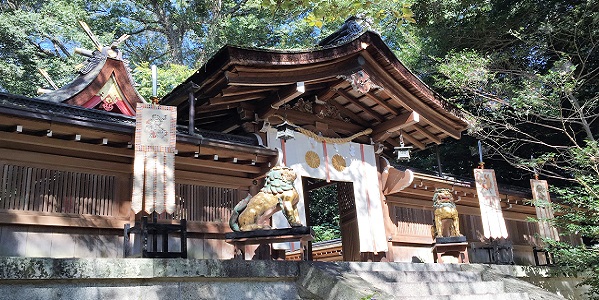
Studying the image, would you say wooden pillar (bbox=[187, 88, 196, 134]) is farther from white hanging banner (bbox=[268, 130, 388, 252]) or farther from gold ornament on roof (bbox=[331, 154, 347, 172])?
gold ornament on roof (bbox=[331, 154, 347, 172])

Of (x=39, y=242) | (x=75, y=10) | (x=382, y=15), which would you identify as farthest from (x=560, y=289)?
(x=75, y=10)

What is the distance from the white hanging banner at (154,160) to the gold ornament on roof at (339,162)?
4.22 metres

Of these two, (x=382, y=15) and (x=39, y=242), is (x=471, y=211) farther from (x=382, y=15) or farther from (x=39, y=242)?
(x=39, y=242)

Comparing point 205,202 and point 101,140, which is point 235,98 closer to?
point 205,202

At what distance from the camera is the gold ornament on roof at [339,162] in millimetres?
10688

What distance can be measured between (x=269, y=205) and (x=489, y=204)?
730 cm

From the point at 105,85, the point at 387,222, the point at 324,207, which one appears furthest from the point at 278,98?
the point at 324,207

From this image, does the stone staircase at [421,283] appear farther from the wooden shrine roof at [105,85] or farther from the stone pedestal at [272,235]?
the wooden shrine roof at [105,85]

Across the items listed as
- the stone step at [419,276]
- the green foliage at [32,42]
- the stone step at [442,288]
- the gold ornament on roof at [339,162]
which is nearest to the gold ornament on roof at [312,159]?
the gold ornament on roof at [339,162]

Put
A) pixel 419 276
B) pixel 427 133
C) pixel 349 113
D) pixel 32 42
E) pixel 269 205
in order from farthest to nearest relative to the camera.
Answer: pixel 32 42, pixel 427 133, pixel 349 113, pixel 419 276, pixel 269 205

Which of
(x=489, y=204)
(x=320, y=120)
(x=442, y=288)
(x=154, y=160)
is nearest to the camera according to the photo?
(x=154, y=160)

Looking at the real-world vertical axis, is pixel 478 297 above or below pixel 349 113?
below

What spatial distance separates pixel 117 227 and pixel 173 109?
84.9 inches

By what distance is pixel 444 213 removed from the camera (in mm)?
10609
